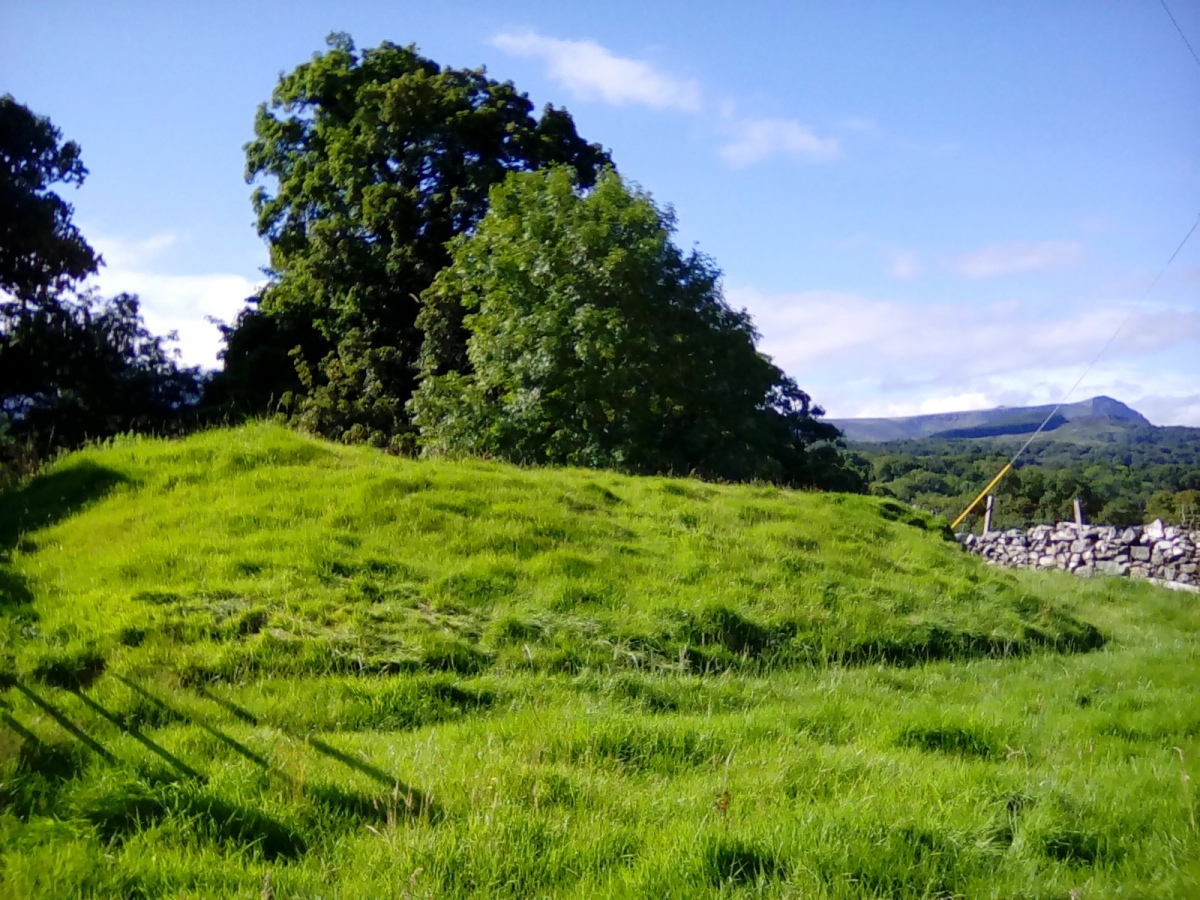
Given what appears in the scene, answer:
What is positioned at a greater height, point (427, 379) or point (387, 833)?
point (427, 379)

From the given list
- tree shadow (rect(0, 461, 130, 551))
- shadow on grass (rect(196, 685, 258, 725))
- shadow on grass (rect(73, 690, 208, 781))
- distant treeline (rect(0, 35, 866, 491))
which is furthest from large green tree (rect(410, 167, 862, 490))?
shadow on grass (rect(73, 690, 208, 781))

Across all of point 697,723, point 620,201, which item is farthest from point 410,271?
point 697,723

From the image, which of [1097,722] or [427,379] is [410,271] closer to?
[427,379]

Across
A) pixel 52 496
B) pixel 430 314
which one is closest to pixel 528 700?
pixel 52 496

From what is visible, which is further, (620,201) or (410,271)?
(410,271)

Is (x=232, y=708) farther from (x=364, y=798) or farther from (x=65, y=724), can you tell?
(x=364, y=798)

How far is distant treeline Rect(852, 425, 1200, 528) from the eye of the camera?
31391 millimetres

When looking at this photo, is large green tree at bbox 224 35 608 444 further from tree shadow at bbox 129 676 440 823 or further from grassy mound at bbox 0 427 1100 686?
tree shadow at bbox 129 676 440 823

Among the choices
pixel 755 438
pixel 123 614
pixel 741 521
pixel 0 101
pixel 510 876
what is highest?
pixel 0 101

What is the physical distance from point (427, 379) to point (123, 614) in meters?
16.1

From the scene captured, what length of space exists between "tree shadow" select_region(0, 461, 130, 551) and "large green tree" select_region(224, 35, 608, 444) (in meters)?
13.0

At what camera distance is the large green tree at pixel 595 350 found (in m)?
19.0

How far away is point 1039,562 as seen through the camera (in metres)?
22.6

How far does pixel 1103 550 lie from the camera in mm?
21703
